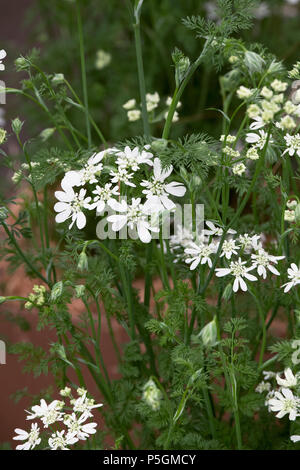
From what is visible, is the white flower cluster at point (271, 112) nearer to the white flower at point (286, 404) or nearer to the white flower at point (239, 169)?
the white flower at point (239, 169)

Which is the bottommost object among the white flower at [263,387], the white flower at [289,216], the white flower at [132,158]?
the white flower at [263,387]

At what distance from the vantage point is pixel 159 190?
1.73 ft

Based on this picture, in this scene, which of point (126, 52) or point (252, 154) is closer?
point (252, 154)

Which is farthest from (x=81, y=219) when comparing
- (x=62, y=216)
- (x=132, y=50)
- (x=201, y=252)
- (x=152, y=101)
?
(x=132, y=50)

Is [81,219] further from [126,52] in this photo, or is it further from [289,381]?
[126,52]

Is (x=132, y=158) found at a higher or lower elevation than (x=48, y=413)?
higher

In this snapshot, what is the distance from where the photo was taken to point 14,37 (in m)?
2.27

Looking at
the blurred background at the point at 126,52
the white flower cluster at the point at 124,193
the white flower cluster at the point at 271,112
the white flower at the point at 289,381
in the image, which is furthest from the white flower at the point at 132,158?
the blurred background at the point at 126,52

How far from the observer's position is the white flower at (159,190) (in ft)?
1.63

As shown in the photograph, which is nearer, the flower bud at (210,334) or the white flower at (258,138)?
the flower bud at (210,334)

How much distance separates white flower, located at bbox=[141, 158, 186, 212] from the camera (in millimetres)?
496
